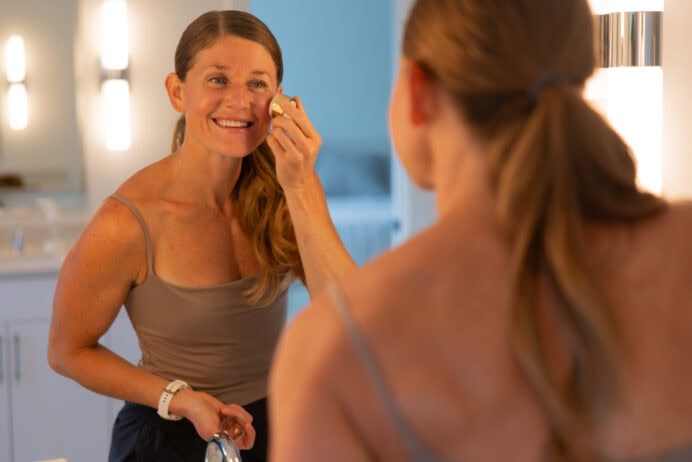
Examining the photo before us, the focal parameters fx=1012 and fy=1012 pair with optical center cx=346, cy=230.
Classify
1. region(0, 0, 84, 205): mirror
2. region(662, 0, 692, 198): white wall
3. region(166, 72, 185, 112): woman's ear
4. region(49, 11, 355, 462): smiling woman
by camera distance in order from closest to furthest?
region(49, 11, 355, 462): smiling woman, region(166, 72, 185, 112): woman's ear, region(662, 0, 692, 198): white wall, region(0, 0, 84, 205): mirror

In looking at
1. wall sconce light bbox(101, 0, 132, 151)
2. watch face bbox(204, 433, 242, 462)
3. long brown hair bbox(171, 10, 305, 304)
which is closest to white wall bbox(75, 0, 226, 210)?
wall sconce light bbox(101, 0, 132, 151)

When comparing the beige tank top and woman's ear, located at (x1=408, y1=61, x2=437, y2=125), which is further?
the beige tank top

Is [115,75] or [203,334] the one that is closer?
[203,334]

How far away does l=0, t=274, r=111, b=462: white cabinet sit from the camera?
9.49 feet

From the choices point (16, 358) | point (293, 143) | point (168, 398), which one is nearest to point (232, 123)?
point (293, 143)

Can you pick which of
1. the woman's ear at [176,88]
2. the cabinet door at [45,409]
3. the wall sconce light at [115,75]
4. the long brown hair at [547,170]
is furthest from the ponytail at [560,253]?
the wall sconce light at [115,75]

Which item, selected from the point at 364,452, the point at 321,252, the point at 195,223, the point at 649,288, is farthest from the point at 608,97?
the point at 364,452

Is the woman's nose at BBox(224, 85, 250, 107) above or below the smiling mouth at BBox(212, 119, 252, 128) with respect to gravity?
above

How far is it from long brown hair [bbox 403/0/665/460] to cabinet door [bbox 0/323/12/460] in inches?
95.9

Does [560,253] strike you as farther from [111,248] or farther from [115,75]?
[115,75]

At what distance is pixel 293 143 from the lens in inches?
61.4

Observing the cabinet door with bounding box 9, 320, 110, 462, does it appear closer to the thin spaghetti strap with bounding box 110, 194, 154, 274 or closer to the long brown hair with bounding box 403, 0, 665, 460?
the thin spaghetti strap with bounding box 110, 194, 154, 274

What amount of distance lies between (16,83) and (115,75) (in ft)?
1.25

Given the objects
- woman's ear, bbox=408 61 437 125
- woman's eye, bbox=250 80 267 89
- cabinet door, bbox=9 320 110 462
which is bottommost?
cabinet door, bbox=9 320 110 462
